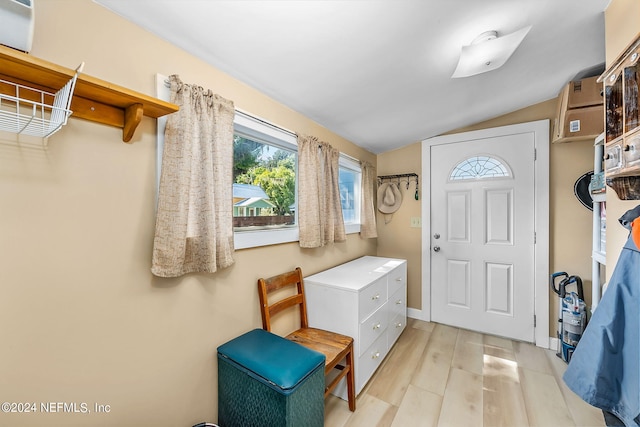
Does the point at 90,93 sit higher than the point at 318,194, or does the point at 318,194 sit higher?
the point at 90,93

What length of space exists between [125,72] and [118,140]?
283mm

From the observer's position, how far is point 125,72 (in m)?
1.07

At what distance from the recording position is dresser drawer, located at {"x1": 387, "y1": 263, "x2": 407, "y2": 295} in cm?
231

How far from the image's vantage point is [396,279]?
244 cm

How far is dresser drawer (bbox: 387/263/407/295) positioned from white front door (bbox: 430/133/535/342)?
560 millimetres

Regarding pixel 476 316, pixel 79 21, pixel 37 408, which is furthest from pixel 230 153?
pixel 476 316

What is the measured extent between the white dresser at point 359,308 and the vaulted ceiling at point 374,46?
1315mm

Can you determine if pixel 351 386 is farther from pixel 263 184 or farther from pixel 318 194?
pixel 263 184

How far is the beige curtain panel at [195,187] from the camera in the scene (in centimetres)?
113

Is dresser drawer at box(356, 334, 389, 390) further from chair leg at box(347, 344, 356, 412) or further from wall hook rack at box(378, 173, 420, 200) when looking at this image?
wall hook rack at box(378, 173, 420, 200)

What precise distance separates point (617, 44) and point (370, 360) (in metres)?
2.31

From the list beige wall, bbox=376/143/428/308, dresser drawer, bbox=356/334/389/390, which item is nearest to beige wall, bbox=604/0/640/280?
dresser drawer, bbox=356/334/389/390

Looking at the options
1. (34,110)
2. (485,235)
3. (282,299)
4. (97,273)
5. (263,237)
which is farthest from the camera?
(485,235)

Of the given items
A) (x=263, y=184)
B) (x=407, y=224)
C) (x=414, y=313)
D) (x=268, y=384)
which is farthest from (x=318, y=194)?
(x=414, y=313)
